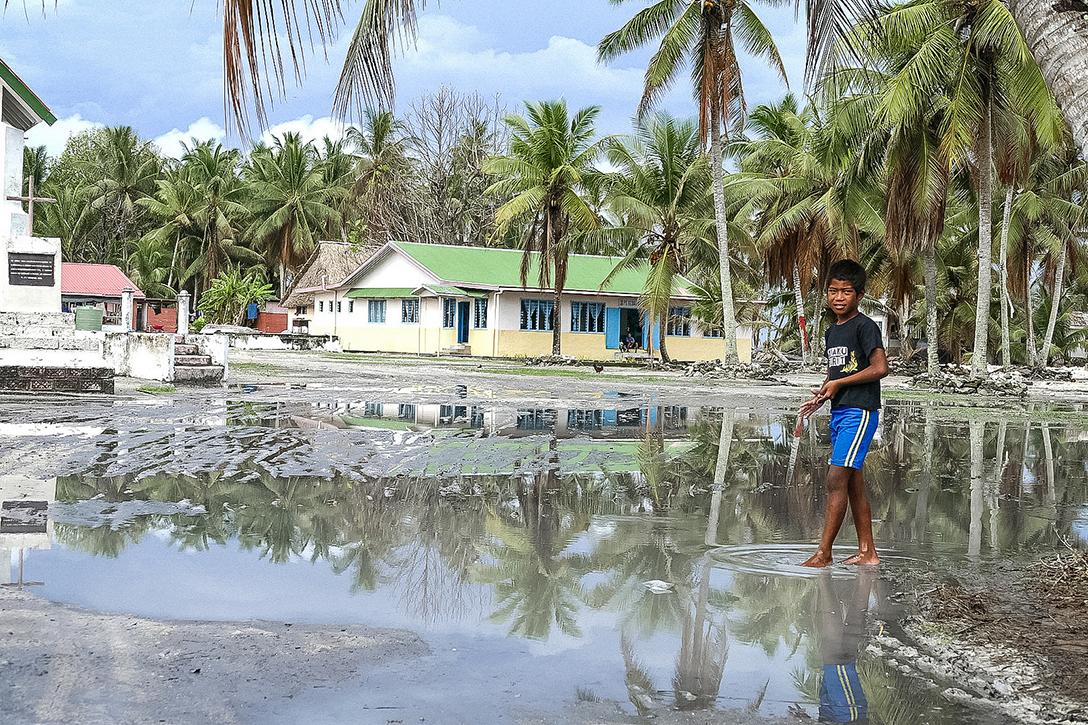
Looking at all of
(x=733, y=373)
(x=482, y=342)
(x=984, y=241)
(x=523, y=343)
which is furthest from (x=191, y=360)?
(x=523, y=343)

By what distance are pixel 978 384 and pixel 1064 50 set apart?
73.9 feet

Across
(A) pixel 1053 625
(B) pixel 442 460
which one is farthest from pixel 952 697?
(B) pixel 442 460

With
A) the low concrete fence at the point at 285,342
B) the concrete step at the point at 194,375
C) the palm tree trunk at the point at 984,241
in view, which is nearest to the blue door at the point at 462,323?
the low concrete fence at the point at 285,342

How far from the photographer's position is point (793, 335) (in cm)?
5484

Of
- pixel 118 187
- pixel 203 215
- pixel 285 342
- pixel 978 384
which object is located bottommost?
pixel 978 384

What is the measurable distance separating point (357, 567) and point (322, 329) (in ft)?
159

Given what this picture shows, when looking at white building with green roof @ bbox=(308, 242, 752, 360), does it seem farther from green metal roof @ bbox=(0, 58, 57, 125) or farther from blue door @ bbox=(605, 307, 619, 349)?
green metal roof @ bbox=(0, 58, 57, 125)

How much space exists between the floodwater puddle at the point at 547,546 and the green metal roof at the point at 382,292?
33.1m

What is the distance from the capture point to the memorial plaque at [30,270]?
68.7 ft

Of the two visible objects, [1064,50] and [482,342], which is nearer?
[1064,50]

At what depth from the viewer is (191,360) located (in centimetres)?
2098

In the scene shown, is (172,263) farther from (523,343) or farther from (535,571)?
(535,571)

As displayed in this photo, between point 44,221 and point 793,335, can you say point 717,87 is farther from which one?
point 44,221

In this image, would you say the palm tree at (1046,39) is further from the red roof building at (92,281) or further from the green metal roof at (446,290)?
the red roof building at (92,281)
